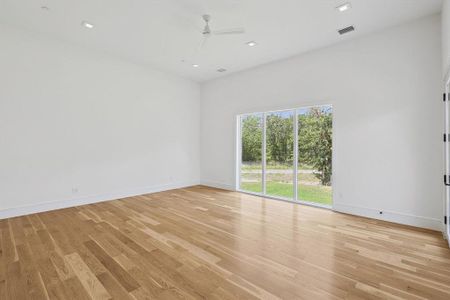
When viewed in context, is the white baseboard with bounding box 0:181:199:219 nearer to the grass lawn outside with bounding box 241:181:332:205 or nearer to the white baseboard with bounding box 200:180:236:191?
the white baseboard with bounding box 200:180:236:191

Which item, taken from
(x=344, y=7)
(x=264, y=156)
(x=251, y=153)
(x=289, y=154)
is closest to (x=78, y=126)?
(x=251, y=153)

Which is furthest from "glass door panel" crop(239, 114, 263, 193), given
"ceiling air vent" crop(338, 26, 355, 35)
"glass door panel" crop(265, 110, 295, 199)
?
"ceiling air vent" crop(338, 26, 355, 35)

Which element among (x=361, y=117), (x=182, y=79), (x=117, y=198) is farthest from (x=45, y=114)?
(x=361, y=117)

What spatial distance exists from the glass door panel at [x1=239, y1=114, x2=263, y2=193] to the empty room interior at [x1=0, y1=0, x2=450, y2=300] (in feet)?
0.17

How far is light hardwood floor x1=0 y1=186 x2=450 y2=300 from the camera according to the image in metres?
1.89

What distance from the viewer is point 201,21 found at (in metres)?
3.48

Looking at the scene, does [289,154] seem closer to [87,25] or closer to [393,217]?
[393,217]

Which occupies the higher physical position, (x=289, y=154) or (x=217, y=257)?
(x=289, y=154)

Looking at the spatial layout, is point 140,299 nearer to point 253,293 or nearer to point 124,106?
point 253,293

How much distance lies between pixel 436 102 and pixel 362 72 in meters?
1.17

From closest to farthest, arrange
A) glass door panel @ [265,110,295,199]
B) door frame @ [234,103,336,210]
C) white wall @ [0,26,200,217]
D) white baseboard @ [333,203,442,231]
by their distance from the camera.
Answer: white baseboard @ [333,203,442,231]
white wall @ [0,26,200,217]
door frame @ [234,103,336,210]
glass door panel @ [265,110,295,199]

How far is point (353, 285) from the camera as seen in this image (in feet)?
6.40

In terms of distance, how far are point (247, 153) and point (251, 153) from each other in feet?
0.47

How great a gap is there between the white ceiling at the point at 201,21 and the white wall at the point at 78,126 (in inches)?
20.2
